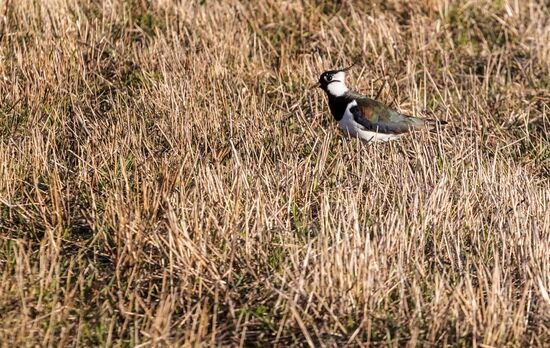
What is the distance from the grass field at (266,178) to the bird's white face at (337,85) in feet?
0.75

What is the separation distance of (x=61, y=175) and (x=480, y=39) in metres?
4.26

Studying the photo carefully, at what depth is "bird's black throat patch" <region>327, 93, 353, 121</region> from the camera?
6668mm

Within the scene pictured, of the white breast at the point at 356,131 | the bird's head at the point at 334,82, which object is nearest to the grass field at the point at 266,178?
the white breast at the point at 356,131

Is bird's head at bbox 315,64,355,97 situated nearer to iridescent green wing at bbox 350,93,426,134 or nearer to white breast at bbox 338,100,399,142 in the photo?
iridescent green wing at bbox 350,93,426,134

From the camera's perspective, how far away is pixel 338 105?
673 cm

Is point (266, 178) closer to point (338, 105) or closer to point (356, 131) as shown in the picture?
point (356, 131)

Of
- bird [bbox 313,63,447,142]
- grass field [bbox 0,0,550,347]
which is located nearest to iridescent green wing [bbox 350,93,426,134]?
bird [bbox 313,63,447,142]

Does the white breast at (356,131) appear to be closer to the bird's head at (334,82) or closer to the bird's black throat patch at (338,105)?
the bird's black throat patch at (338,105)

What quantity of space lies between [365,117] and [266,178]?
1.38 m

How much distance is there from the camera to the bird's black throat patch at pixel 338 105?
6668 mm

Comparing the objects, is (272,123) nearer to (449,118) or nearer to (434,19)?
(449,118)

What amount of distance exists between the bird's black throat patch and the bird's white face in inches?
1.6

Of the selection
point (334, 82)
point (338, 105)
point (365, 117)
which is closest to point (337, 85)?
point (334, 82)

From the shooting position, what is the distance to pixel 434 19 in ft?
28.3
